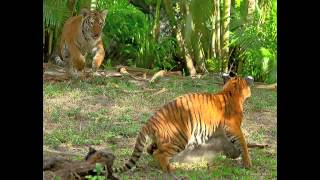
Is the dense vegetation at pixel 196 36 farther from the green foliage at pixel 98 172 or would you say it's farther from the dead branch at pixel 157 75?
the green foliage at pixel 98 172

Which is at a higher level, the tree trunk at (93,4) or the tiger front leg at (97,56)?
the tree trunk at (93,4)

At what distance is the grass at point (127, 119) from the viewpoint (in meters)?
6.50

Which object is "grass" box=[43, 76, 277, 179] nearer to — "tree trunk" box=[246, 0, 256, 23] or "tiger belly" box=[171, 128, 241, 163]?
"tiger belly" box=[171, 128, 241, 163]

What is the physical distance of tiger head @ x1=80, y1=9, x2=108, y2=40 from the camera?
426 inches

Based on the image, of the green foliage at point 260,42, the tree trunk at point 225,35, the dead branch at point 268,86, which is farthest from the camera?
the tree trunk at point 225,35

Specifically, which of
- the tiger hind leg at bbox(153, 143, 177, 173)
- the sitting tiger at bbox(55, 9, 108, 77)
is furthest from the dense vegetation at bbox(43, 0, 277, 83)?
the tiger hind leg at bbox(153, 143, 177, 173)

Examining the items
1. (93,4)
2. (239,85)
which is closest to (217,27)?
(93,4)

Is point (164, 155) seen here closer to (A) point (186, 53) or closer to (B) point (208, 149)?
(B) point (208, 149)

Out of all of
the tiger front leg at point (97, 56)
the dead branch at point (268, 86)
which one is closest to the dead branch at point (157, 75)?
the tiger front leg at point (97, 56)

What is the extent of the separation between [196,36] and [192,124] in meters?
6.47

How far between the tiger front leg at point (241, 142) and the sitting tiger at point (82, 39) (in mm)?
4555
